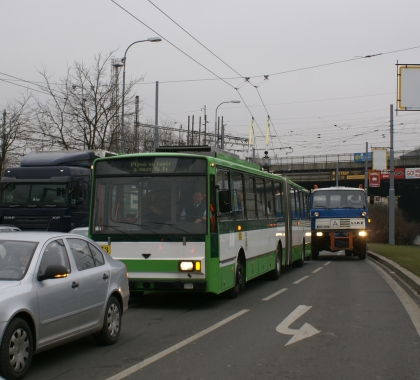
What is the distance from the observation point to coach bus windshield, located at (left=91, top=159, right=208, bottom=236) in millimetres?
11680

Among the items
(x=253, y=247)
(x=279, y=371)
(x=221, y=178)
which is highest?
(x=221, y=178)

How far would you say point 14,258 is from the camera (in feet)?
23.2

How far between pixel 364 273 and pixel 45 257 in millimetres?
14903

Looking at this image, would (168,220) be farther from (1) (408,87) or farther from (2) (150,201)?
(1) (408,87)

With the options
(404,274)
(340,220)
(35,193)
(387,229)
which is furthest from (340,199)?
(387,229)

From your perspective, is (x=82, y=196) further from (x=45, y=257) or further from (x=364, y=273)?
(x=45, y=257)

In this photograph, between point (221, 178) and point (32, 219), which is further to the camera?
point (32, 219)

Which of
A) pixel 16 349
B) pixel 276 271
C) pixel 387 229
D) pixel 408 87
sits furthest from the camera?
pixel 387 229

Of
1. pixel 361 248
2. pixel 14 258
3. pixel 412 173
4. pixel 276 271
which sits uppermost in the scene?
pixel 412 173

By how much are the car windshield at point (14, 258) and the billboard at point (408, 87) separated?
15.8 meters

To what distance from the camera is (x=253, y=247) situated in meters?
14.7

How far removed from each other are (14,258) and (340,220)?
22.5 meters

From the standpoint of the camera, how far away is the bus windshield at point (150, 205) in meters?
11.7

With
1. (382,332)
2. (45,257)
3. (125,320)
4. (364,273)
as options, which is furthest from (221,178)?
(364,273)
